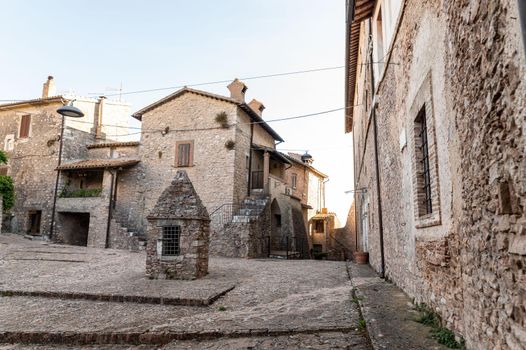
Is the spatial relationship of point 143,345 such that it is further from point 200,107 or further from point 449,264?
point 200,107

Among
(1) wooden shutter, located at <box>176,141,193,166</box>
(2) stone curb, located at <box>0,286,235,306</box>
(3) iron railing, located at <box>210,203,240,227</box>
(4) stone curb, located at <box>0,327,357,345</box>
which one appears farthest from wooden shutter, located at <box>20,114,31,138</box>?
(4) stone curb, located at <box>0,327,357,345</box>

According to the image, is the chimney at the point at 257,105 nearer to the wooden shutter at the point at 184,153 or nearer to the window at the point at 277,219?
the wooden shutter at the point at 184,153

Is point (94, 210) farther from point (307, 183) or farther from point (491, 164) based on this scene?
point (491, 164)

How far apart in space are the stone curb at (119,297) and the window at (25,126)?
19.2 metres

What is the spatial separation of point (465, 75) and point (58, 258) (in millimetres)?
14505

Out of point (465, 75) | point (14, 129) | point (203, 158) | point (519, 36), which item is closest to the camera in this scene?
point (519, 36)

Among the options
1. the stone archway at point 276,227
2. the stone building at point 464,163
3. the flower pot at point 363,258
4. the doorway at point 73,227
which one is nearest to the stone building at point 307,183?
the stone archway at point 276,227

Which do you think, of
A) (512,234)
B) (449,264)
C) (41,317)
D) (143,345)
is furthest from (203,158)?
(512,234)

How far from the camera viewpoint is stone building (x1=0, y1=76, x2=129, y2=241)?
72.3 feet

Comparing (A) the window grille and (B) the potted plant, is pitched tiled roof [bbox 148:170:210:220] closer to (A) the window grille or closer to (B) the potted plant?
(A) the window grille

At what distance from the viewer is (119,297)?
729 cm

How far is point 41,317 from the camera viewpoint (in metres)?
6.16

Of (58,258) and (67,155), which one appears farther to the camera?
(67,155)

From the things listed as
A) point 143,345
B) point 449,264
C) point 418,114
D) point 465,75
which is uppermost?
point 418,114
